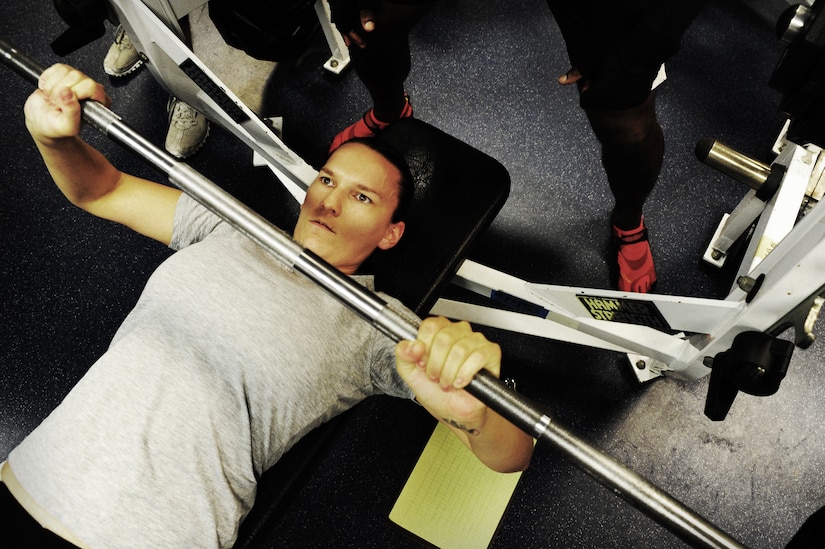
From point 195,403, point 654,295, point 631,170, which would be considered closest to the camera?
point 195,403

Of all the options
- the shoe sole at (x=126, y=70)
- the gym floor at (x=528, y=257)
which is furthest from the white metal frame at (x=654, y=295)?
the shoe sole at (x=126, y=70)

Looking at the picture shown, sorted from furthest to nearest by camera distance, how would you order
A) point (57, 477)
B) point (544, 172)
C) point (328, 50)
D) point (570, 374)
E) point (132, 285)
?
1. point (328, 50)
2. point (544, 172)
3. point (132, 285)
4. point (570, 374)
5. point (57, 477)

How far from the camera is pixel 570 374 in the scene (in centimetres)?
183

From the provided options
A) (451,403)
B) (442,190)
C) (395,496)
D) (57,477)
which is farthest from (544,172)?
(57,477)

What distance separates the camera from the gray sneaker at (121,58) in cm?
228

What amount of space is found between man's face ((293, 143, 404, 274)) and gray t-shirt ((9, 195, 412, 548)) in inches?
Result: 5.6

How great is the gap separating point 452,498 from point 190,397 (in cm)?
82

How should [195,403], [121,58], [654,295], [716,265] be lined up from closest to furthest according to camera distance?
[195,403], [654,295], [716,265], [121,58]

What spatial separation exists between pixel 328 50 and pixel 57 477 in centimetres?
178

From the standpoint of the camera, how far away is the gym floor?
1.69m

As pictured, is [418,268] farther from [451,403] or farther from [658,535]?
[658,535]

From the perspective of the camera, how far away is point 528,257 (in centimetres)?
199

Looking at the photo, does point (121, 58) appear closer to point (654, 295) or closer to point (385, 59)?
point (385, 59)

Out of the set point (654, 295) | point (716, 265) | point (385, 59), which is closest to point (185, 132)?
point (385, 59)
